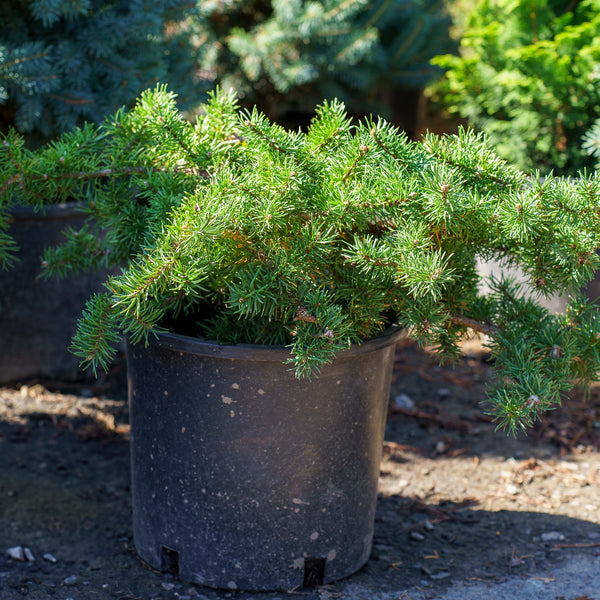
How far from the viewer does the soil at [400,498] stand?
1941mm

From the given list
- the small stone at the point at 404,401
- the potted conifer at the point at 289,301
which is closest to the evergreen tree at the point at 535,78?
the small stone at the point at 404,401

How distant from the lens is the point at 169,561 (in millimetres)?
1914

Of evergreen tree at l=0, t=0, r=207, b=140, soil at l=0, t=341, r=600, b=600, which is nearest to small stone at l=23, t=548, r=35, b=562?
soil at l=0, t=341, r=600, b=600

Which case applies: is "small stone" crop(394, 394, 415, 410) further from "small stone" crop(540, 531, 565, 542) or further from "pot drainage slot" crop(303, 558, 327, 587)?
"pot drainage slot" crop(303, 558, 327, 587)

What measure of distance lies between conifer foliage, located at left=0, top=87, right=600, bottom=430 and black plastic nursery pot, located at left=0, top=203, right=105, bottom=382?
1.22 metres

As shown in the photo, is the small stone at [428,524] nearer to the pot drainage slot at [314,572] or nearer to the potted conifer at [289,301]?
the potted conifer at [289,301]

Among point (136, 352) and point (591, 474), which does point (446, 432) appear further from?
point (136, 352)

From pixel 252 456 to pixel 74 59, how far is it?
1804 millimetres

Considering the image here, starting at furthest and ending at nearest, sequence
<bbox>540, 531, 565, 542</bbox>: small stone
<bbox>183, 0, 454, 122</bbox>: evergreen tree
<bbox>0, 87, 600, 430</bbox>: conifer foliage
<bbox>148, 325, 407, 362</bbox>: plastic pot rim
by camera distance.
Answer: <bbox>183, 0, 454, 122</bbox>: evergreen tree < <bbox>540, 531, 565, 542</bbox>: small stone < <bbox>148, 325, 407, 362</bbox>: plastic pot rim < <bbox>0, 87, 600, 430</bbox>: conifer foliage

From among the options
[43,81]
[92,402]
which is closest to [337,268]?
[43,81]

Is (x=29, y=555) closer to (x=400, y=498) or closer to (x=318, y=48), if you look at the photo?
(x=400, y=498)

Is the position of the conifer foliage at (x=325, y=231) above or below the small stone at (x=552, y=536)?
above

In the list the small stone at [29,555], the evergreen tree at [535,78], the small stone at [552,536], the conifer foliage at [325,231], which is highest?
the evergreen tree at [535,78]

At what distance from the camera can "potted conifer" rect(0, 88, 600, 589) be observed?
1.49m
